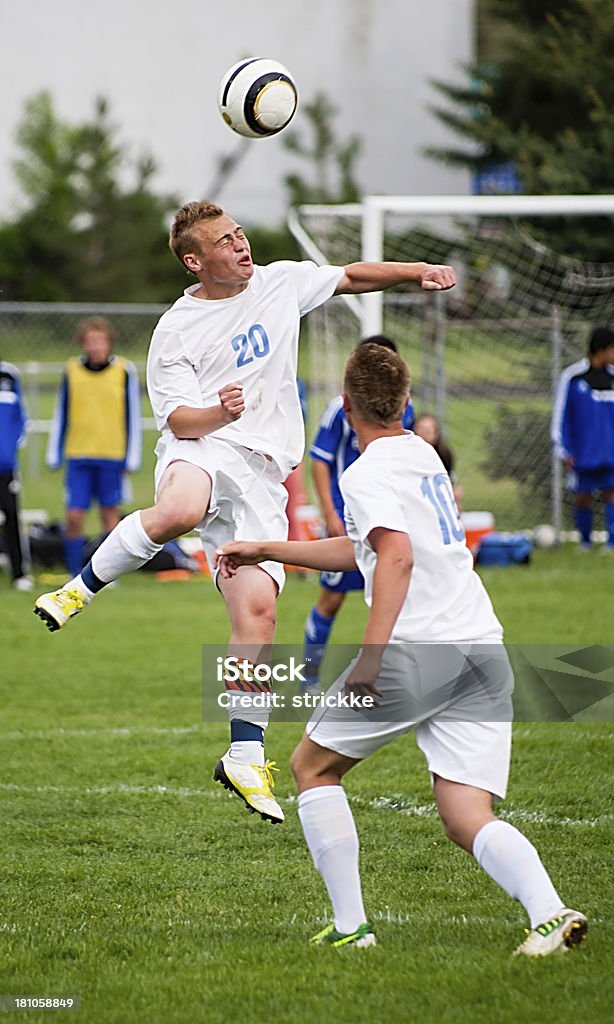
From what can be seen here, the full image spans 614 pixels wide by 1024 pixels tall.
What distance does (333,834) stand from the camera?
4277 mm

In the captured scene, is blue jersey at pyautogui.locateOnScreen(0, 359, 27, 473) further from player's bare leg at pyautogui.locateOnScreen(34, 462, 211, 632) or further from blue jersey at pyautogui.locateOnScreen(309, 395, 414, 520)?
player's bare leg at pyautogui.locateOnScreen(34, 462, 211, 632)

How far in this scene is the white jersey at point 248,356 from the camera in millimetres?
5523

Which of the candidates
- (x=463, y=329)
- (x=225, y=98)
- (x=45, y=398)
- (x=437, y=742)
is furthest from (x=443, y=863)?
(x=45, y=398)

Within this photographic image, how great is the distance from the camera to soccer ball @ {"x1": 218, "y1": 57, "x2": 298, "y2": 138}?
5820mm

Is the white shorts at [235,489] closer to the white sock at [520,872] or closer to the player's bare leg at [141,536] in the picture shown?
the player's bare leg at [141,536]

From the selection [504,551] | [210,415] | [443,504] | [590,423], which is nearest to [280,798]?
[210,415]

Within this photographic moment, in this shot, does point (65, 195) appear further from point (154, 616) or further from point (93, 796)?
point (93, 796)

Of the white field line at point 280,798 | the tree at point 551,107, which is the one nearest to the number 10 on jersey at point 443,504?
the white field line at point 280,798

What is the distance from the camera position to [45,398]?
28234mm

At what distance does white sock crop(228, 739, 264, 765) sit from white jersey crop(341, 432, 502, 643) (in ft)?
4.08

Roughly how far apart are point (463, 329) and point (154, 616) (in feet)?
22.7

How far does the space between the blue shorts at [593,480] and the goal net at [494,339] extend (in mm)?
1181

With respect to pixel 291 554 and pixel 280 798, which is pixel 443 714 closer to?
pixel 291 554

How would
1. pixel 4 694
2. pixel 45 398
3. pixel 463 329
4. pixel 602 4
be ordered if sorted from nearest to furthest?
1. pixel 4 694
2. pixel 463 329
3. pixel 602 4
4. pixel 45 398
